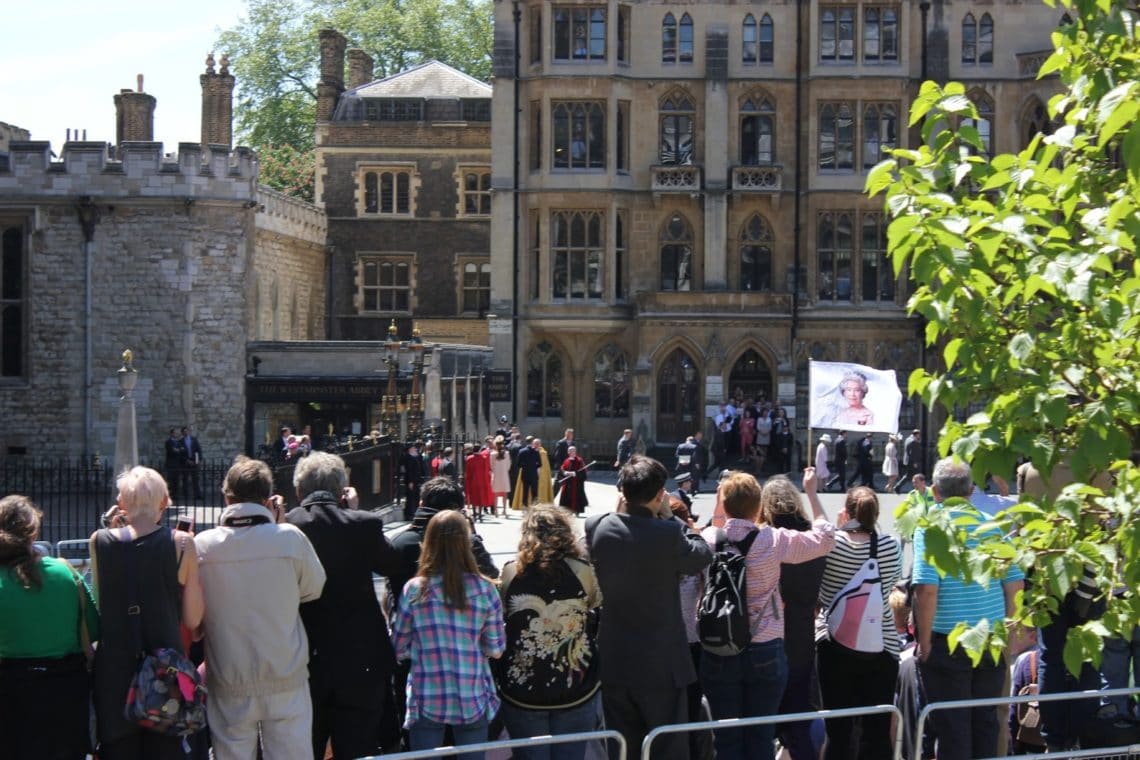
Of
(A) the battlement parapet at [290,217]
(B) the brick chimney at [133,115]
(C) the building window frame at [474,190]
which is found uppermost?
(B) the brick chimney at [133,115]

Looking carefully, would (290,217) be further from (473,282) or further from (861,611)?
(861,611)

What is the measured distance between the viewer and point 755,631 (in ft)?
25.5

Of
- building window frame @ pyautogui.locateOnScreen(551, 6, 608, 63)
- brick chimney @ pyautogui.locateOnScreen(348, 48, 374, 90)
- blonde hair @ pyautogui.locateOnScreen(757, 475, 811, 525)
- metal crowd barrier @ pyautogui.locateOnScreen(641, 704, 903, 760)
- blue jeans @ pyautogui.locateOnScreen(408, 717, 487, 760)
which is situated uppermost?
brick chimney @ pyautogui.locateOnScreen(348, 48, 374, 90)

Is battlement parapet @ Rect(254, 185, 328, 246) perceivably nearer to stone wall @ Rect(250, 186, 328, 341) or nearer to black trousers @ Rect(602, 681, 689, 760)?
stone wall @ Rect(250, 186, 328, 341)

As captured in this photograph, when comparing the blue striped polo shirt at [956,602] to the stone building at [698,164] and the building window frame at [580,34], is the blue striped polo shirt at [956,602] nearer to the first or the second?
the stone building at [698,164]

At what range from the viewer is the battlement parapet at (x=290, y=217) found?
36594 mm

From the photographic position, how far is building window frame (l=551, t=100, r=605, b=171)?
35688mm

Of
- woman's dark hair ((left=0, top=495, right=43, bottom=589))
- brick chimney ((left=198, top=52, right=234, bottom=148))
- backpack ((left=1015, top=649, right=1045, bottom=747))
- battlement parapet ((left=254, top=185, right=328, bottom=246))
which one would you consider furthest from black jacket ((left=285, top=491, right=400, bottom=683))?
brick chimney ((left=198, top=52, right=234, bottom=148))

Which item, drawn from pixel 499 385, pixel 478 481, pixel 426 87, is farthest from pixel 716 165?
pixel 426 87

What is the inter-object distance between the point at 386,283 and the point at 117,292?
1343cm

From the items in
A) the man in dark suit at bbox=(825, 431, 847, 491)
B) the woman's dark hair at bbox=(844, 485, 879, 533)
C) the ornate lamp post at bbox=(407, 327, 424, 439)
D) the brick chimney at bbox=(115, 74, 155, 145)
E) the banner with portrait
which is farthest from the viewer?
the brick chimney at bbox=(115, 74, 155, 145)

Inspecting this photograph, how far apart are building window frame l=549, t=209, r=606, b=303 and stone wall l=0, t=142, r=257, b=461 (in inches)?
303

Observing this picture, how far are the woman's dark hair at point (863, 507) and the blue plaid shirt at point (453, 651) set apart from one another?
205 centimetres

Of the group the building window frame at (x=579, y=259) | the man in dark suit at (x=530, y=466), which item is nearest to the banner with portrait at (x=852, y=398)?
the man in dark suit at (x=530, y=466)
